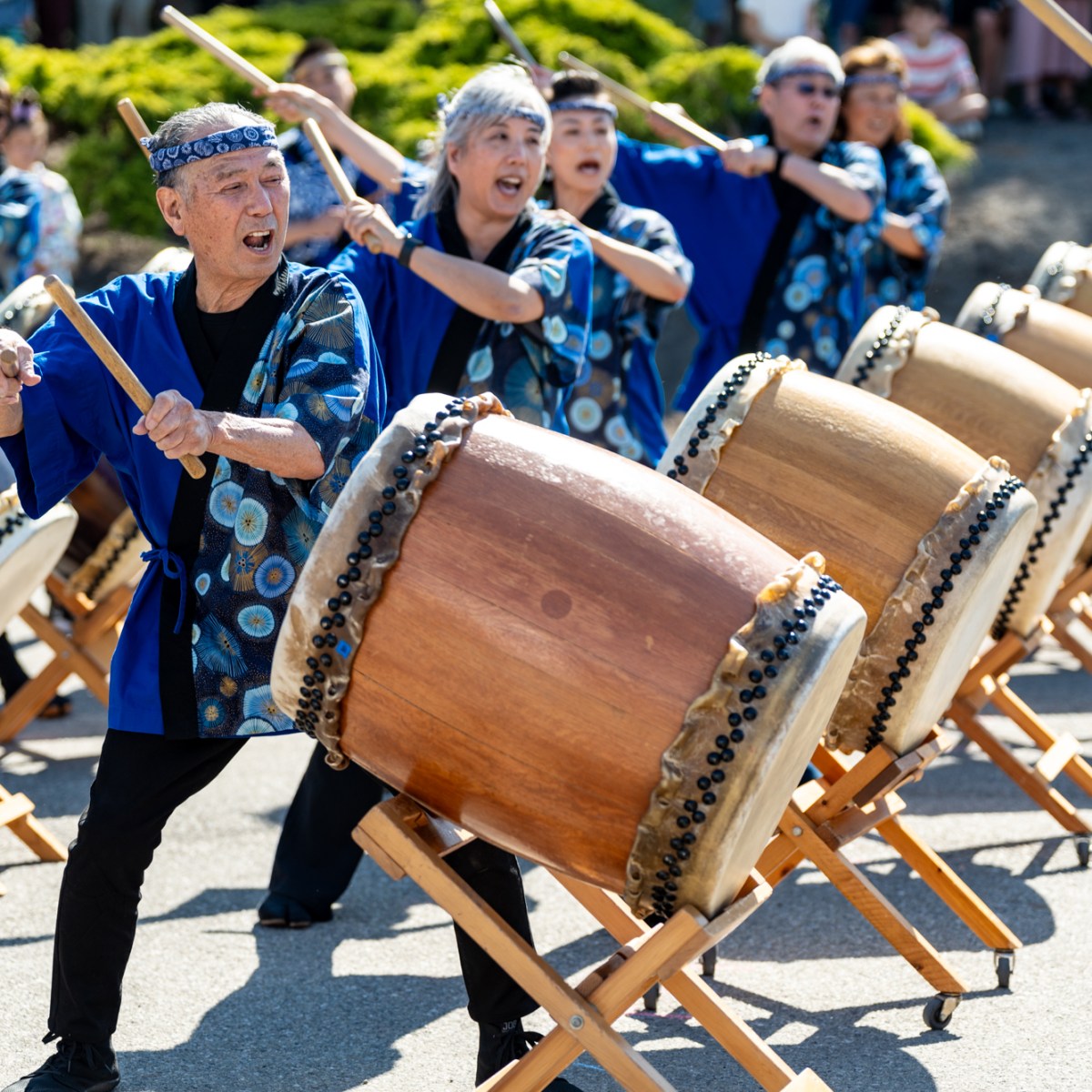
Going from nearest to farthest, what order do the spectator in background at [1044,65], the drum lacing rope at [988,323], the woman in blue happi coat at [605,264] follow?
the woman in blue happi coat at [605,264] → the drum lacing rope at [988,323] → the spectator in background at [1044,65]

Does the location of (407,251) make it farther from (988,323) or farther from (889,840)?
(988,323)

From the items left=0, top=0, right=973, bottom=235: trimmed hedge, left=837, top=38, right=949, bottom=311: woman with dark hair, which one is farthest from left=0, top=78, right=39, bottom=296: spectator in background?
left=0, top=0, right=973, bottom=235: trimmed hedge

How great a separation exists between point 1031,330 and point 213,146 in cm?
226

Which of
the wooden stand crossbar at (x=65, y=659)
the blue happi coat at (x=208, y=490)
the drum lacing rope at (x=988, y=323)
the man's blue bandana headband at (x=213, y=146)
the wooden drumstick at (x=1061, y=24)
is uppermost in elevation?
the wooden drumstick at (x=1061, y=24)

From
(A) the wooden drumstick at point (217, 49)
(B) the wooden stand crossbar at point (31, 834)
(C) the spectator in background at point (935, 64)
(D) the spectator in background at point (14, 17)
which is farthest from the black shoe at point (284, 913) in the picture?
(D) the spectator in background at point (14, 17)

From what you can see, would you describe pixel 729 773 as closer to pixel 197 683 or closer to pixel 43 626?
pixel 197 683

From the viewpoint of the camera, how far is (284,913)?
11.1 ft

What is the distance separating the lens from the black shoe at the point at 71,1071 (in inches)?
101

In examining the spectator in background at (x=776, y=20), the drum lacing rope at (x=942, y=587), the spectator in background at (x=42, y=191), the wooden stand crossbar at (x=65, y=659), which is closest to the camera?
the drum lacing rope at (x=942, y=587)

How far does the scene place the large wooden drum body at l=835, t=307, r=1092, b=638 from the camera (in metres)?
3.39

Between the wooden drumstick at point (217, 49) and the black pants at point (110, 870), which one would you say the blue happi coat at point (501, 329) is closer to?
the wooden drumstick at point (217, 49)

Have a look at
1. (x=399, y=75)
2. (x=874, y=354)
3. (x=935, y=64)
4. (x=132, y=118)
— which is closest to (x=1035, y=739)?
(x=874, y=354)

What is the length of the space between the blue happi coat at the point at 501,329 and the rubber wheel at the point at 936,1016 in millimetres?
1287

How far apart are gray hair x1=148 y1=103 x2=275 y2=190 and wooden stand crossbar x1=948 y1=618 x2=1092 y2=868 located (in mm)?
2022
